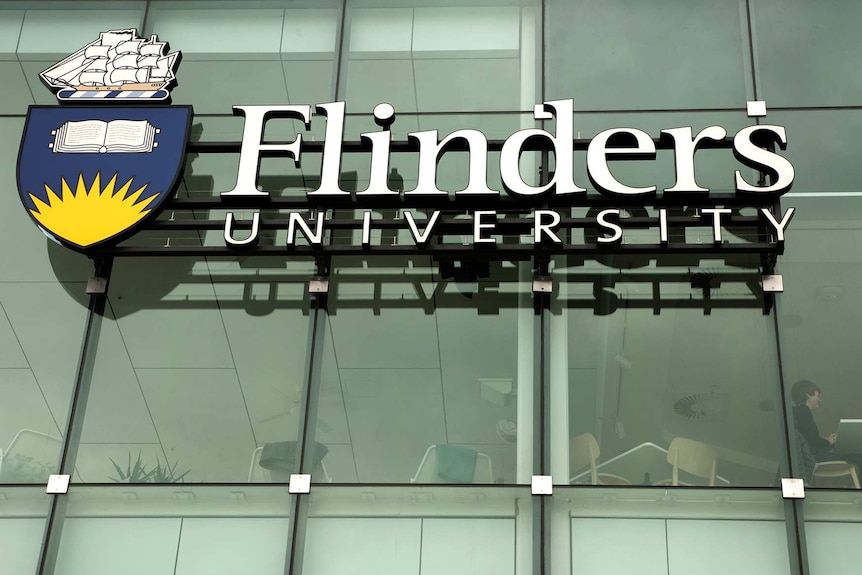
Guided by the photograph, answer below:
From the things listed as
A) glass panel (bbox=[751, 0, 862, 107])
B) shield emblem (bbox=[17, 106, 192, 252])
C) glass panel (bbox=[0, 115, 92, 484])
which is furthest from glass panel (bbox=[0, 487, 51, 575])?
glass panel (bbox=[751, 0, 862, 107])

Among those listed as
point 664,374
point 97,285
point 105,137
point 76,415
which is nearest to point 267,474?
point 76,415

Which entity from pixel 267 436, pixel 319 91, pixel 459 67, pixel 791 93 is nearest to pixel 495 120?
pixel 459 67

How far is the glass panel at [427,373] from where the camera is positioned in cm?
854

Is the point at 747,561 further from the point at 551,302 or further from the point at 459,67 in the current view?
the point at 459,67

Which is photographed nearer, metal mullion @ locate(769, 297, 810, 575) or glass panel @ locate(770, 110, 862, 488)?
metal mullion @ locate(769, 297, 810, 575)

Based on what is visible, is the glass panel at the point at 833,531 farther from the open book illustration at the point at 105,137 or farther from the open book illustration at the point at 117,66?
the open book illustration at the point at 117,66

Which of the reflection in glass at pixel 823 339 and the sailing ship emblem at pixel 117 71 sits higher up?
the sailing ship emblem at pixel 117 71

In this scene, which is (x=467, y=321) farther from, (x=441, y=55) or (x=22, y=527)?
(x=22, y=527)

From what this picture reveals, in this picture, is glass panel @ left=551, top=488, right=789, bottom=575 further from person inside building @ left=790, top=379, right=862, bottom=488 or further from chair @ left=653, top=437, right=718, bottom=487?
person inside building @ left=790, top=379, right=862, bottom=488

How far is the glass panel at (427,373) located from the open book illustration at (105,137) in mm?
2214

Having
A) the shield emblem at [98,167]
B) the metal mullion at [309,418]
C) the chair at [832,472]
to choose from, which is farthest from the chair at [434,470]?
the shield emblem at [98,167]

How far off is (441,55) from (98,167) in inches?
138

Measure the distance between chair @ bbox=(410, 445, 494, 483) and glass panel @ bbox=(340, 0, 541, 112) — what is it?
348 cm

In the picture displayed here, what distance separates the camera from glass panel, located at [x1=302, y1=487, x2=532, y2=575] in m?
8.20
